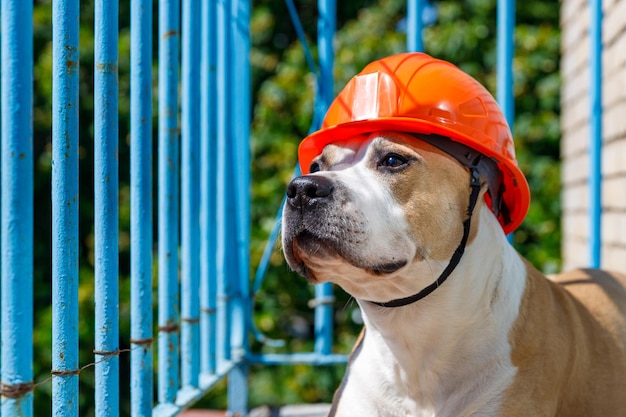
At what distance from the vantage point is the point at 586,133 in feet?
15.3

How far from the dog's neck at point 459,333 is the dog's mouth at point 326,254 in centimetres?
23

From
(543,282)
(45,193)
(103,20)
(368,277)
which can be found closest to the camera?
(103,20)

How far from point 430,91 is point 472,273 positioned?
56 centimetres

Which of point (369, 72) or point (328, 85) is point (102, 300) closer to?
point (369, 72)

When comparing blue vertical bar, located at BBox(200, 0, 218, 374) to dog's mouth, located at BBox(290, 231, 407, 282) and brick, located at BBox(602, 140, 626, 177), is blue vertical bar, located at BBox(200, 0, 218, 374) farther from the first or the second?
brick, located at BBox(602, 140, 626, 177)

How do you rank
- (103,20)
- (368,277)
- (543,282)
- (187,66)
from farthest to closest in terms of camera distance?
(187,66) → (543,282) → (368,277) → (103,20)

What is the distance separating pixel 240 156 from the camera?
374cm

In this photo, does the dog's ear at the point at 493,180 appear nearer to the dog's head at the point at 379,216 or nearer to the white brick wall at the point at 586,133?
the dog's head at the point at 379,216

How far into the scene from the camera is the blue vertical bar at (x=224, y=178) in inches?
136

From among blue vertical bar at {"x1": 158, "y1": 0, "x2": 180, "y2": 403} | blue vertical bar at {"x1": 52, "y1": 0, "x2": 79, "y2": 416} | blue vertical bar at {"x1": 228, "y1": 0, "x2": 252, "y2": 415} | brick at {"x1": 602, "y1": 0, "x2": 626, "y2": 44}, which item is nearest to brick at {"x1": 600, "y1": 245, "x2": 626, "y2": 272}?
brick at {"x1": 602, "y1": 0, "x2": 626, "y2": 44}

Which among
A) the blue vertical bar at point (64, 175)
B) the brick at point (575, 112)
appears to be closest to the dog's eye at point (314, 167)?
the blue vertical bar at point (64, 175)

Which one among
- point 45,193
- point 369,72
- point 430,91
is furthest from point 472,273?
point 45,193

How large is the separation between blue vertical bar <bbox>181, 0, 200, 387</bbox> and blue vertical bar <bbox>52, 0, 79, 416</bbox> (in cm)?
103

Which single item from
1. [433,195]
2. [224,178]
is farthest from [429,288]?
[224,178]
